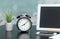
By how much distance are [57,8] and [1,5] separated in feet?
2.21

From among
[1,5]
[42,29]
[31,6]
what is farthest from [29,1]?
[42,29]

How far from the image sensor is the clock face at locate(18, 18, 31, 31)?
1.51 meters

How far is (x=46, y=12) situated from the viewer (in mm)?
1481

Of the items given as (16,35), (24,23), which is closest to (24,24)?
(24,23)

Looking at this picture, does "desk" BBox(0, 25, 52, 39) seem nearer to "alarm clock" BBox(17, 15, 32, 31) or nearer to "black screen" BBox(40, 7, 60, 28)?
"alarm clock" BBox(17, 15, 32, 31)

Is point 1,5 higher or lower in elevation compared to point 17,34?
higher

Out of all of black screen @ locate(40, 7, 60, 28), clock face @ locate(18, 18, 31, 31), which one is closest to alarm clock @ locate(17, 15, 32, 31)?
clock face @ locate(18, 18, 31, 31)

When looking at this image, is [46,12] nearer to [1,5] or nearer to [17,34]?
[17,34]

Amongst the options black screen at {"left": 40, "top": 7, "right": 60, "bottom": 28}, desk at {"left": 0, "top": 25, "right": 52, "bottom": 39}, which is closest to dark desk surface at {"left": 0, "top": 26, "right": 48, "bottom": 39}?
desk at {"left": 0, "top": 25, "right": 52, "bottom": 39}

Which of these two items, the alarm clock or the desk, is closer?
the desk

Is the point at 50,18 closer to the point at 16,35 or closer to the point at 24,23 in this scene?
the point at 24,23

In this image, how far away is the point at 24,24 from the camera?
1.51 meters

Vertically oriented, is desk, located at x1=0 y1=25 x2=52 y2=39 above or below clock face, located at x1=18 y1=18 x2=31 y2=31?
below

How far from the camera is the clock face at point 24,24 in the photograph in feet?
4.95
